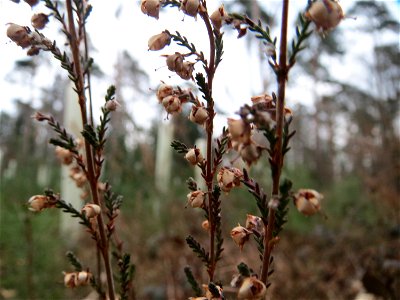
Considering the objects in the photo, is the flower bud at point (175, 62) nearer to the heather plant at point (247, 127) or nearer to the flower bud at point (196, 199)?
the heather plant at point (247, 127)

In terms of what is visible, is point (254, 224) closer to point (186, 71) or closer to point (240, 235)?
point (240, 235)

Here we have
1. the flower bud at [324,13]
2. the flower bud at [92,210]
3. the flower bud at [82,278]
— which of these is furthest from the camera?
the flower bud at [82,278]

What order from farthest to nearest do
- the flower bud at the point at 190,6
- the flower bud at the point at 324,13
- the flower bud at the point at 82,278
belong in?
the flower bud at the point at 82,278
the flower bud at the point at 190,6
the flower bud at the point at 324,13

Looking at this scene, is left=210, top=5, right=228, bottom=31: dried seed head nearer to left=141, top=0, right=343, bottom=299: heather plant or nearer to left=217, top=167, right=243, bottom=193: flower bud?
left=141, top=0, right=343, bottom=299: heather plant

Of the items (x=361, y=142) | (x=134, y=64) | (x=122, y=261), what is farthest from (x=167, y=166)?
(x=122, y=261)

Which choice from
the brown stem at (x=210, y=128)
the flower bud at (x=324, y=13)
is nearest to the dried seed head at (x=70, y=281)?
the brown stem at (x=210, y=128)

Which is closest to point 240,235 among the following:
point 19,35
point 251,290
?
point 251,290
